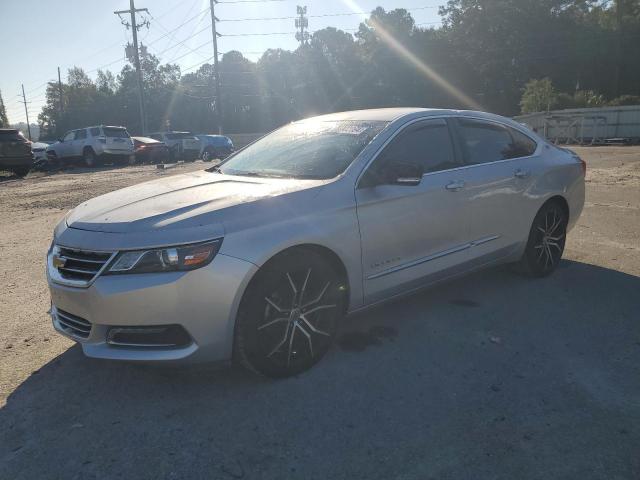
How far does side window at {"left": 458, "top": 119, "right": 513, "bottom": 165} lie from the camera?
439 cm

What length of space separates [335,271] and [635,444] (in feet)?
6.04

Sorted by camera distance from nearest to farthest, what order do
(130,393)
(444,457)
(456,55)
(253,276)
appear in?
(444,457) → (253,276) → (130,393) → (456,55)

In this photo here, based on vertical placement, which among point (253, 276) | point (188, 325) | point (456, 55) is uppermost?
point (456, 55)

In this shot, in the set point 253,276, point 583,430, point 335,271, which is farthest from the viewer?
point 335,271

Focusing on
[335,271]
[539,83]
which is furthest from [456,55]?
[335,271]

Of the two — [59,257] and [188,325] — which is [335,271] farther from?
[59,257]

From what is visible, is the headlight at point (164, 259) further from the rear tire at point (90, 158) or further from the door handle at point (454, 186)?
the rear tire at point (90, 158)

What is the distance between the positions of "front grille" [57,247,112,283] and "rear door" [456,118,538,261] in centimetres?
275

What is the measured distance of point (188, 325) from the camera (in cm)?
278

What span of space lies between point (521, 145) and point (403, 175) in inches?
79.4

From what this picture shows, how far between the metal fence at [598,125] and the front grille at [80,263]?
3068 centimetres

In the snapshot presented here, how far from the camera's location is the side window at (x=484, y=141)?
14.4ft

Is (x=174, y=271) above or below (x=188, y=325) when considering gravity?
above

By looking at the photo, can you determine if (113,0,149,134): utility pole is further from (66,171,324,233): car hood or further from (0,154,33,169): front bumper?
(66,171,324,233): car hood
